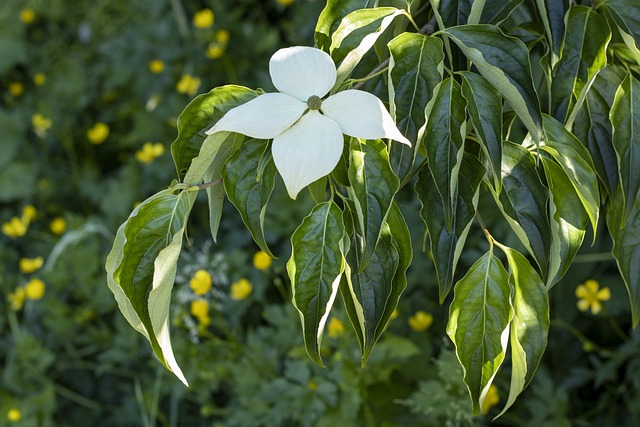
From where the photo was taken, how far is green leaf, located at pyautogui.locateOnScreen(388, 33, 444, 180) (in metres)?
0.67

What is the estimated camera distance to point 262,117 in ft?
2.12

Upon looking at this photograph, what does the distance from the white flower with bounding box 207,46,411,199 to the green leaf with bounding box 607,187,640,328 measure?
11.2 inches

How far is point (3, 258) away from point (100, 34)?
88 cm

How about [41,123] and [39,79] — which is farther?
[39,79]

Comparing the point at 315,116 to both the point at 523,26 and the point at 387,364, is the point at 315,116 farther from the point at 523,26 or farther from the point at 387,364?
the point at 387,364

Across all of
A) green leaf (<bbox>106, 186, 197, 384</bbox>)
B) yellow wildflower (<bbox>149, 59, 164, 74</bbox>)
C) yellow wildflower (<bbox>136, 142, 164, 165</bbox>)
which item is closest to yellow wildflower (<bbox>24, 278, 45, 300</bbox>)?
yellow wildflower (<bbox>136, 142, 164, 165</bbox>)

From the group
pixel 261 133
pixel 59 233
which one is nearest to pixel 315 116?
pixel 261 133

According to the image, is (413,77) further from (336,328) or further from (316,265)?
(336,328)

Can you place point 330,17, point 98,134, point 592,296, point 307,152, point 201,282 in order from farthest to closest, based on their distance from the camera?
point 98,134, point 201,282, point 592,296, point 330,17, point 307,152

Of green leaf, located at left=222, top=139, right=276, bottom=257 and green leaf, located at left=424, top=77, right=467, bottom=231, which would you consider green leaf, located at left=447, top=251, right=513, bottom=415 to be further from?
green leaf, located at left=222, top=139, right=276, bottom=257

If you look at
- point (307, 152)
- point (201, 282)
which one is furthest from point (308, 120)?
point (201, 282)

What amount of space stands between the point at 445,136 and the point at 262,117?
155 millimetres

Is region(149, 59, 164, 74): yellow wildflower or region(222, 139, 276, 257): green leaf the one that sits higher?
region(222, 139, 276, 257): green leaf

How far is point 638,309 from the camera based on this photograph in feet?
2.55
